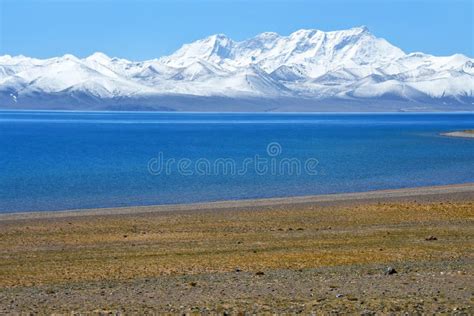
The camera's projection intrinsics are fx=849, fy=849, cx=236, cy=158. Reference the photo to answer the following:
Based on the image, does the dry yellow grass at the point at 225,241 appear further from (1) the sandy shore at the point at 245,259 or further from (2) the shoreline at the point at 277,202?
(2) the shoreline at the point at 277,202

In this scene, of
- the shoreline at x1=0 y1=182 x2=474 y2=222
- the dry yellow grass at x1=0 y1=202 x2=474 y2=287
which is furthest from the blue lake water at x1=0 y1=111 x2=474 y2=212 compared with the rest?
the dry yellow grass at x1=0 y1=202 x2=474 y2=287

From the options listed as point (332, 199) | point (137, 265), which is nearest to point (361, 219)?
point (332, 199)

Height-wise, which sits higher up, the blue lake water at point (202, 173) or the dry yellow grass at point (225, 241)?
the dry yellow grass at point (225, 241)

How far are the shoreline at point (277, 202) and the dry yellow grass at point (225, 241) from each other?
1693 millimetres

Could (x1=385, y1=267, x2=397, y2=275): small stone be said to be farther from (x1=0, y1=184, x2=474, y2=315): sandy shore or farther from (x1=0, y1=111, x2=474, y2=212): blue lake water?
(x1=0, y1=111, x2=474, y2=212): blue lake water

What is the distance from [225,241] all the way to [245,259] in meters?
3.57

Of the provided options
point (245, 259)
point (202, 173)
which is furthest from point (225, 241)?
point (202, 173)

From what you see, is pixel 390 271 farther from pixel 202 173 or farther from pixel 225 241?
pixel 202 173

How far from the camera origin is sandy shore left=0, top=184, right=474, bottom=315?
38.0 feet

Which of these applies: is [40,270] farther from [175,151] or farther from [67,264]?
[175,151]

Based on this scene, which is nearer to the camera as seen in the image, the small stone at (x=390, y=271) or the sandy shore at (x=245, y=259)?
the sandy shore at (x=245, y=259)

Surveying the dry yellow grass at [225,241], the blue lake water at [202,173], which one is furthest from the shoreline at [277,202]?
the blue lake water at [202,173]

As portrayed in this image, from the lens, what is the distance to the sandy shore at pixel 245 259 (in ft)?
38.0

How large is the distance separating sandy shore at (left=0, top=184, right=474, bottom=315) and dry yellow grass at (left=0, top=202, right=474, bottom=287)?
0.03 metres
